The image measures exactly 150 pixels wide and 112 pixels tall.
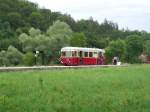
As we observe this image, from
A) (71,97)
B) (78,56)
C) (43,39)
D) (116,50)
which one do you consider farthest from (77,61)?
(71,97)

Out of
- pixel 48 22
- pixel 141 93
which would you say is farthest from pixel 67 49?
pixel 48 22

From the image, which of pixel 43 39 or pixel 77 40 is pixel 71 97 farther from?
pixel 77 40

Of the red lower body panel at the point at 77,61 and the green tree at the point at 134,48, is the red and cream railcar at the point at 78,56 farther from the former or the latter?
the green tree at the point at 134,48

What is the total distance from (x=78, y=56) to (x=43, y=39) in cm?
1805

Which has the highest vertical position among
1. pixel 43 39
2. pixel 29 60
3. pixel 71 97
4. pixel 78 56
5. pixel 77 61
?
pixel 43 39

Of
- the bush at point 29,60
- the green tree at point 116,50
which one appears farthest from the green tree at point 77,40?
the bush at point 29,60

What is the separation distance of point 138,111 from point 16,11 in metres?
134

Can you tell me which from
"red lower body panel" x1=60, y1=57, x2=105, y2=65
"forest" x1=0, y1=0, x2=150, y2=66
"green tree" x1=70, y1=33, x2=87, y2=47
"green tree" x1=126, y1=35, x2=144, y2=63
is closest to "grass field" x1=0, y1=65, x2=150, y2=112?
"red lower body panel" x1=60, y1=57, x2=105, y2=65

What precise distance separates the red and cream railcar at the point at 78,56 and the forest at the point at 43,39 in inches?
156

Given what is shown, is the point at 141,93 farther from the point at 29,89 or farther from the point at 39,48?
the point at 39,48

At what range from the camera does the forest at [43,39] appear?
7456cm

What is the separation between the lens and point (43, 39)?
78.4 m

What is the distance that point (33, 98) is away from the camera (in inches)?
628

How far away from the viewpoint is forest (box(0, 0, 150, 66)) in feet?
245
